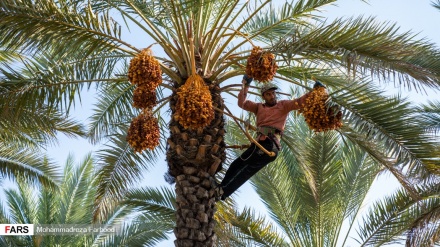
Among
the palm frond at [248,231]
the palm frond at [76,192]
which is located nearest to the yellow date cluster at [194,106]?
the palm frond at [248,231]

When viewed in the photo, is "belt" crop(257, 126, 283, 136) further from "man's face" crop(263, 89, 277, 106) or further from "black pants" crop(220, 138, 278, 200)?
"man's face" crop(263, 89, 277, 106)

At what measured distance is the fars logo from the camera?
1291cm

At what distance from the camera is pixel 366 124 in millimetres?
7027

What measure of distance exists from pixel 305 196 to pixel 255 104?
3.95 metres

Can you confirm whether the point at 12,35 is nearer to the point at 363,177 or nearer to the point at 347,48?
the point at 347,48

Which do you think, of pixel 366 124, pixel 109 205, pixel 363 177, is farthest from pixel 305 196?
pixel 366 124

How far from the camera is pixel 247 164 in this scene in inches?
297

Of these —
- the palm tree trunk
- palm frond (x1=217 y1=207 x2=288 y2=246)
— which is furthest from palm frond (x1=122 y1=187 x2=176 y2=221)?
the palm tree trunk

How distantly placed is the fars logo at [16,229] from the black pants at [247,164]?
6461mm

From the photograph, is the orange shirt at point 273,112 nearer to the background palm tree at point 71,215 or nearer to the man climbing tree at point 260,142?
the man climbing tree at point 260,142

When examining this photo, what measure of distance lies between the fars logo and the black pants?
646cm

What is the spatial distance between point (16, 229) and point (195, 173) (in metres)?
6.93

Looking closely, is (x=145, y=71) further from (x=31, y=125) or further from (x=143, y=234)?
(x=143, y=234)

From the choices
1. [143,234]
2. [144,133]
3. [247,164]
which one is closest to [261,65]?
[247,164]
